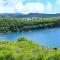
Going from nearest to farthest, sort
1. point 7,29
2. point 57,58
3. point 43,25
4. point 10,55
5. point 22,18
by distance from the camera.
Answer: point 57,58 < point 10,55 < point 7,29 < point 43,25 < point 22,18

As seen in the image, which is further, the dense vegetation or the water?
the dense vegetation

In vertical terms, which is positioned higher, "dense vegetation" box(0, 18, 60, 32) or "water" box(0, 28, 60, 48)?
"water" box(0, 28, 60, 48)

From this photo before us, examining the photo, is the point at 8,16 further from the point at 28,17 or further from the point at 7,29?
the point at 7,29

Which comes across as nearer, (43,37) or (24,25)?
(43,37)

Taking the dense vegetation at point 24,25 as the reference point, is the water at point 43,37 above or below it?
above

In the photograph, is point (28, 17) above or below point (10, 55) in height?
below

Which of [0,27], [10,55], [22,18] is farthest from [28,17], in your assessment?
[10,55]

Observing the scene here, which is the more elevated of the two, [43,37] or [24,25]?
[43,37]

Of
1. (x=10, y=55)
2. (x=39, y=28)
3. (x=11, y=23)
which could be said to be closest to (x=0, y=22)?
(x=11, y=23)

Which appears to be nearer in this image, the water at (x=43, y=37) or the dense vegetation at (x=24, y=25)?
the water at (x=43, y=37)

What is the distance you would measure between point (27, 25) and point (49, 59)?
168ft

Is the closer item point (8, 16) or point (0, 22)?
point (0, 22)

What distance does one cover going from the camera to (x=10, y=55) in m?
8.67

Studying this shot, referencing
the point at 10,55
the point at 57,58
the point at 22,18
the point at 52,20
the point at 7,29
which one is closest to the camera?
the point at 57,58
